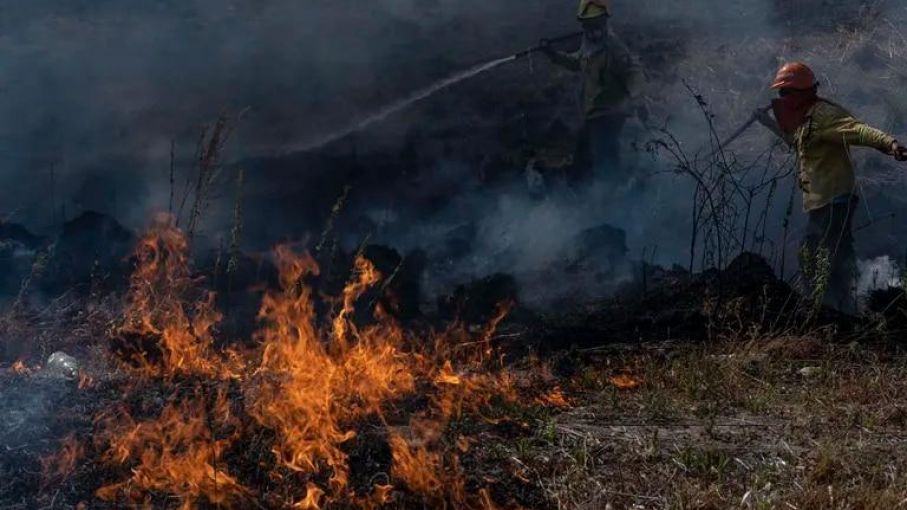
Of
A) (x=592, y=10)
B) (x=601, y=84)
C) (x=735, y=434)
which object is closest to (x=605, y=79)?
(x=601, y=84)

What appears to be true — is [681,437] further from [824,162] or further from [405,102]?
[405,102]

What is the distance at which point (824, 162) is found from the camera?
638 centimetres

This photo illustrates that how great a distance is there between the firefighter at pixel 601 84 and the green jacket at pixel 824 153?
2.47 metres

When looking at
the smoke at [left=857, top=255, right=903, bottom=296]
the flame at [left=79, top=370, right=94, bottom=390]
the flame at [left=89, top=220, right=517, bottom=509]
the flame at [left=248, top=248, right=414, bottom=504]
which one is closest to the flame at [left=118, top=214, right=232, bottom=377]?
the flame at [left=89, top=220, right=517, bottom=509]

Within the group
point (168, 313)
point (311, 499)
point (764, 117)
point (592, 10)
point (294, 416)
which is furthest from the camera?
point (592, 10)

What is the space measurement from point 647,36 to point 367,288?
608 centimetres

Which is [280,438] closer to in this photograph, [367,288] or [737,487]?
[737,487]

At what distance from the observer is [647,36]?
450 inches

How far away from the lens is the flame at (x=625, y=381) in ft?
16.0

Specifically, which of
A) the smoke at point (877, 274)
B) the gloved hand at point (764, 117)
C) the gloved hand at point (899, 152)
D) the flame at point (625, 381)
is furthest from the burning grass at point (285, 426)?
the smoke at point (877, 274)

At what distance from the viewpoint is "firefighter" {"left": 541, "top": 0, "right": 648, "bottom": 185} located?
8.63m

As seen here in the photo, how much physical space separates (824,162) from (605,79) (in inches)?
106

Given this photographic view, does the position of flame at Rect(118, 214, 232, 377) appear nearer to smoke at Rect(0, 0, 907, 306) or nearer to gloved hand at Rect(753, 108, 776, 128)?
smoke at Rect(0, 0, 907, 306)

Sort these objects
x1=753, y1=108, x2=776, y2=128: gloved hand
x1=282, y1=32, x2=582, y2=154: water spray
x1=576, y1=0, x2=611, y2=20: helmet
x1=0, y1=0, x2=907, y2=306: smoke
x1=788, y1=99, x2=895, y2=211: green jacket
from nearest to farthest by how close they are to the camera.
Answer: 1. x1=788, y1=99, x2=895, y2=211: green jacket
2. x1=753, y1=108, x2=776, y2=128: gloved hand
3. x1=576, y1=0, x2=611, y2=20: helmet
4. x1=0, y1=0, x2=907, y2=306: smoke
5. x1=282, y1=32, x2=582, y2=154: water spray
